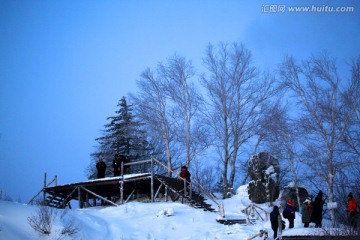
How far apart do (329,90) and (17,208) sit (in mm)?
19063

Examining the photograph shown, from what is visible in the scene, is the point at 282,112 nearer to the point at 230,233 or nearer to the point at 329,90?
the point at 329,90

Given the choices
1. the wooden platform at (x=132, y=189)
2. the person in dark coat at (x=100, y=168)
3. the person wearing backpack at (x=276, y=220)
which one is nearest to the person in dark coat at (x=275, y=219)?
the person wearing backpack at (x=276, y=220)

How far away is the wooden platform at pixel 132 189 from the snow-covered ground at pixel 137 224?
178 cm

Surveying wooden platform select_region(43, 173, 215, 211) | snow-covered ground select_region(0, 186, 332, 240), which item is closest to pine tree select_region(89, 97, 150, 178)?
wooden platform select_region(43, 173, 215, 211)

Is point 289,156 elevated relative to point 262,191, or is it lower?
elevated

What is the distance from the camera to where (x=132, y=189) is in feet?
85.7

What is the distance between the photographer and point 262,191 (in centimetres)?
2617

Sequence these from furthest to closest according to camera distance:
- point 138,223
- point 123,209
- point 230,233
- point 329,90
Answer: point 329,90 < point 123,209 < point 138,223 < point 230,233

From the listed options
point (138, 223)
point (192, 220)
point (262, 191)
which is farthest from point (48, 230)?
point (262, 191)

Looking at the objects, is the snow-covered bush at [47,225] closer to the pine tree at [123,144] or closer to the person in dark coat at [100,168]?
the person in dark coat at [100,168]

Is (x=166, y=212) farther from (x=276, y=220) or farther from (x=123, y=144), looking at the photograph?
(x=123, y=144)

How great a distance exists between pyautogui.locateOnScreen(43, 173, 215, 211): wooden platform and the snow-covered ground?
1.78m

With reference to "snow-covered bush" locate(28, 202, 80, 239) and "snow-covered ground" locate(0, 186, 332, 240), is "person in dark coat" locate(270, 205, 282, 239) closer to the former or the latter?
"snow-covered ground" locate(0, 186, 332, 240)

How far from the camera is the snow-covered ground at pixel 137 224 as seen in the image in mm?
13141
